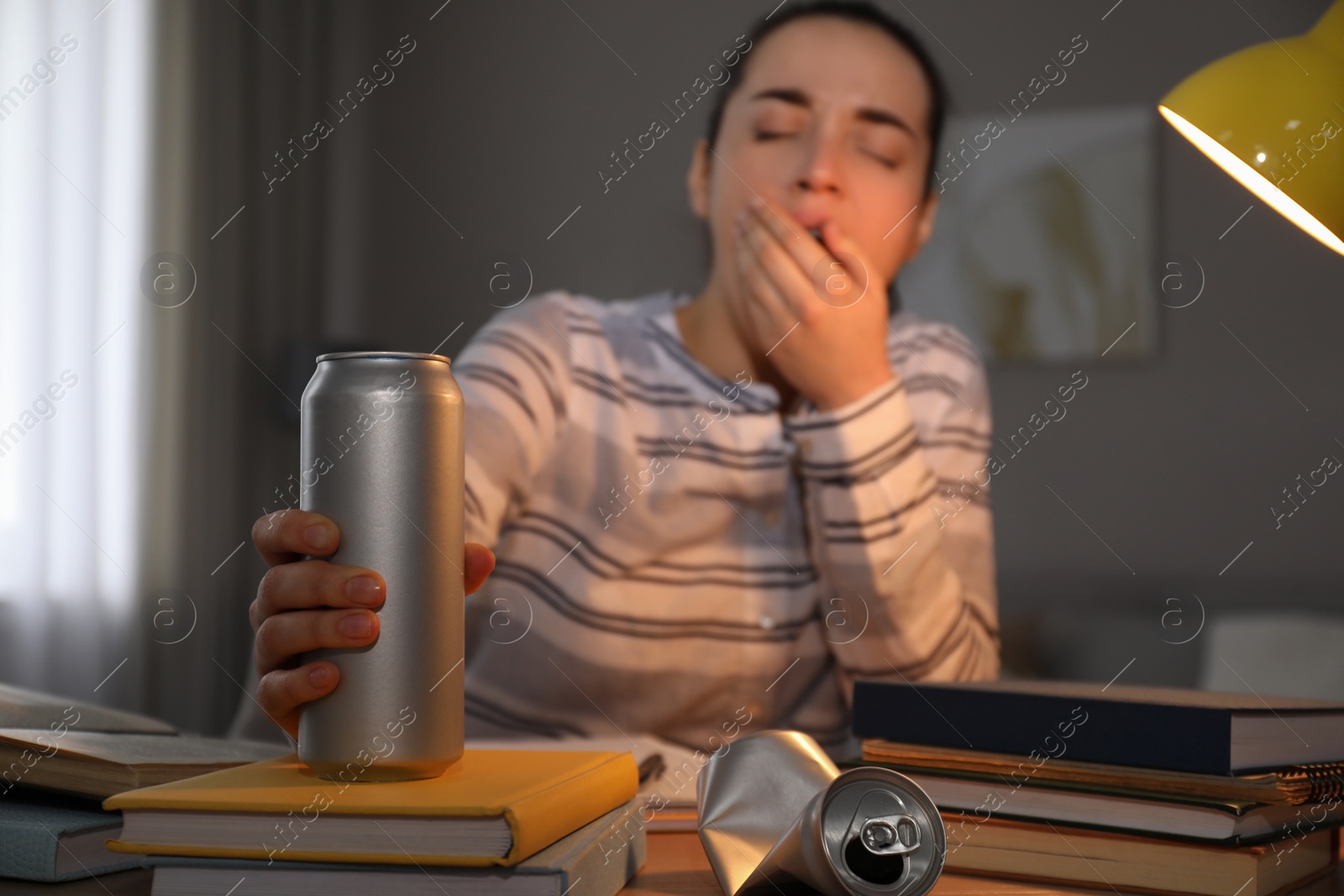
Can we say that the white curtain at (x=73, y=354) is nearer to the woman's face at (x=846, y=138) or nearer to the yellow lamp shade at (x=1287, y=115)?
the woman's face at (x=846, y=138)

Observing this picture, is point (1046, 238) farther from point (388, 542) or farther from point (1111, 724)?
point (388, 542)

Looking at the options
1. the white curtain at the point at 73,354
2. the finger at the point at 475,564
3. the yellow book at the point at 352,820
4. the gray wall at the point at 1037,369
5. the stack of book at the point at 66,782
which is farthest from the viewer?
the white curtain at the point at 73,354

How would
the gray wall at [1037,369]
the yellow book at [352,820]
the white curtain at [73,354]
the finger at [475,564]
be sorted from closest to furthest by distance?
the yellow book at [352,820]
the finger at [475,564]
the gray wall at [1037,369]
the white curtain at [73,354]

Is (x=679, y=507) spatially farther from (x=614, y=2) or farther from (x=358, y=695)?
(x=358, y=695)

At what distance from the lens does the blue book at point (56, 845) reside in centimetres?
54

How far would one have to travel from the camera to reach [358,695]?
1.58 ft

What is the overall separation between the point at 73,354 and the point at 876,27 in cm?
157

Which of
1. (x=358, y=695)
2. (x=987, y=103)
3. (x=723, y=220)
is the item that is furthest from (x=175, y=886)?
(x=987, y=103)

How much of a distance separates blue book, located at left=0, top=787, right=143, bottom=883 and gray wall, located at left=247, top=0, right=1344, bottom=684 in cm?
128

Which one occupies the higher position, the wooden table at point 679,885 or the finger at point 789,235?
the finger at point 789,235

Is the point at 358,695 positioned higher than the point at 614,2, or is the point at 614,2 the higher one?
the point at 614,2

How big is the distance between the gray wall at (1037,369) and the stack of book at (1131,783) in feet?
3.31

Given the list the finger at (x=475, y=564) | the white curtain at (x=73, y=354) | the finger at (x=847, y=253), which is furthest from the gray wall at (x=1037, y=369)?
the finger at (x=475, y=564)

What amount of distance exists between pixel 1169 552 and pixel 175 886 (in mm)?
1498
